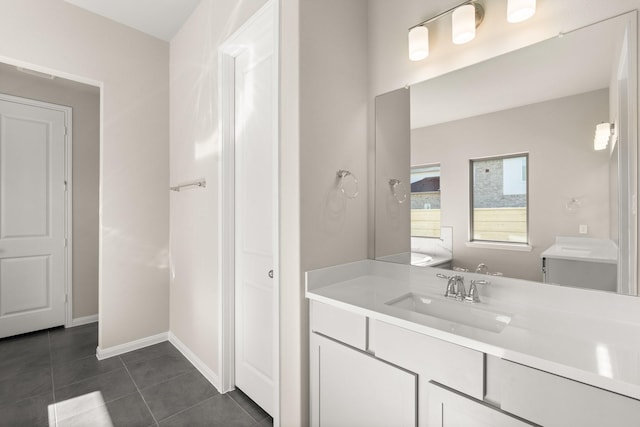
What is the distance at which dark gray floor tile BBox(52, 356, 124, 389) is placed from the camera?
2.29 metres

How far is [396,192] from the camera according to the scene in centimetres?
180

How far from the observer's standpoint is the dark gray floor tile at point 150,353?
2605 mm

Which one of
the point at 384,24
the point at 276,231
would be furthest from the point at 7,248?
the point at 384,24

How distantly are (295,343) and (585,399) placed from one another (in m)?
1.11

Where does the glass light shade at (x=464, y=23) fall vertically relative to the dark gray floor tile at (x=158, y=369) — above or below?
above

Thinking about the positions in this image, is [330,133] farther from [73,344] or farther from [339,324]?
[73,344]

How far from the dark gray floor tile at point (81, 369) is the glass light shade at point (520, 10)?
3.32 metres

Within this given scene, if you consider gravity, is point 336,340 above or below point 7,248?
below

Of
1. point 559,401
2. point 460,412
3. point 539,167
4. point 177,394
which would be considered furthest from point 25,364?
point 539,167

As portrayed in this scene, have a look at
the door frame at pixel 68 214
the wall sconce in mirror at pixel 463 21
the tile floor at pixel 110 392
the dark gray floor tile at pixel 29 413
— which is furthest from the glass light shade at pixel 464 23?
the door frame at pixel 68 214

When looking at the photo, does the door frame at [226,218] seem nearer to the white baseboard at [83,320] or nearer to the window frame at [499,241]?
the window frame at [499,241]

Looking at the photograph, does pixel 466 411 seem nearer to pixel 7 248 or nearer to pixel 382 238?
pixel 382 238

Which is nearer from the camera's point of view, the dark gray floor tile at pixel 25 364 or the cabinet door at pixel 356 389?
the cabinet door at pixel 356 389

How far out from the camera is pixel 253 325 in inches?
80.0
